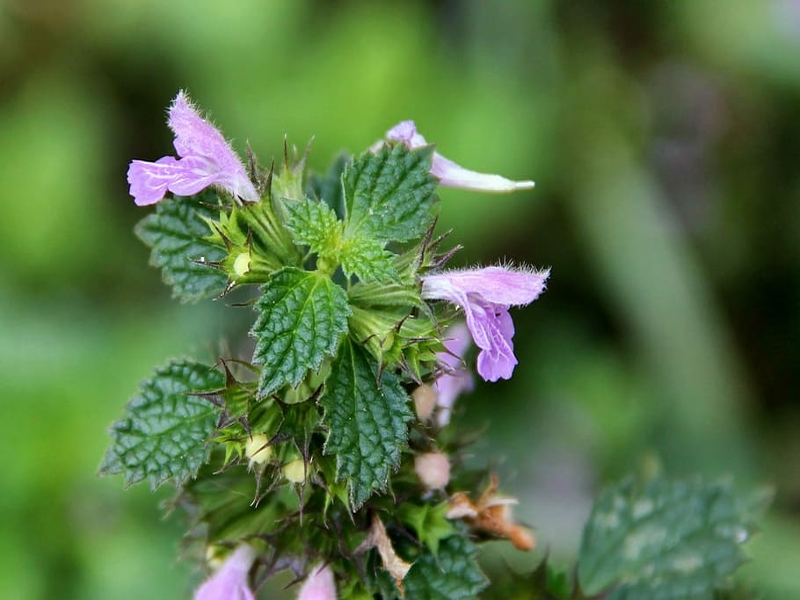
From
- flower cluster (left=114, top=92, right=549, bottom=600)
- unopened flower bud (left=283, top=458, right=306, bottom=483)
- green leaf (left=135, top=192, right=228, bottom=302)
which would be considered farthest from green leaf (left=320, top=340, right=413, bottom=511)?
green leaf (left=135, top=192, right=228, bottom=302)

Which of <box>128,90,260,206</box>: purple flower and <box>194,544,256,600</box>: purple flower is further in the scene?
<box>194,544,256,600</box>: purple flower

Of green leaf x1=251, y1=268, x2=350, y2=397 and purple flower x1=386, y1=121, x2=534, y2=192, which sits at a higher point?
purple flower x1=386, y1=121, x2=534, y2=192

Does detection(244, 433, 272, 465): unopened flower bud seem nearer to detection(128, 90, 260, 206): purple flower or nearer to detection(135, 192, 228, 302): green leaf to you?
detection(135, 192, 228, 302): green leaf

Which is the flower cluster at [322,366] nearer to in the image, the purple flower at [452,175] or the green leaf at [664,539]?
the purple flower at [452,175]

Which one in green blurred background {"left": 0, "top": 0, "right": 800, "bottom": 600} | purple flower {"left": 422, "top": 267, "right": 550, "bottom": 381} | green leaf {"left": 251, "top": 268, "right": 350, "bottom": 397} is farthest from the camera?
green blurred background {"left": 0, "top": 0, "right": 800, "bottom": 600}

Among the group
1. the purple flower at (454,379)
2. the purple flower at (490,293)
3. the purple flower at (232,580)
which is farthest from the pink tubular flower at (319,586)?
the purple flower at (490,293)

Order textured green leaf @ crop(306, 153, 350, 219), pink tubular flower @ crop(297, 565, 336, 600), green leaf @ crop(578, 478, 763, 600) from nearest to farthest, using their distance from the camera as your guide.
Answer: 1. pink tubular flower @ crop(297, 565, 336, 600)
2. textured green leaf @ crop(306, 153, 350, 219)
3. green leaf @ crop(578, 478, 763, 600)

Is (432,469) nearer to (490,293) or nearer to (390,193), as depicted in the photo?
(490,293)
